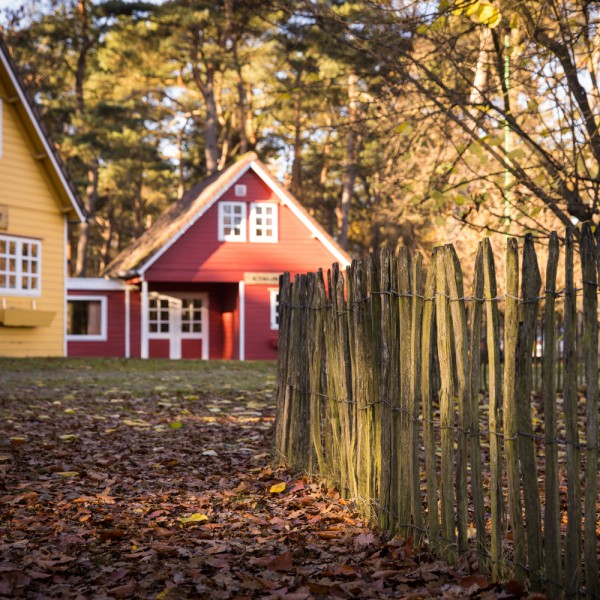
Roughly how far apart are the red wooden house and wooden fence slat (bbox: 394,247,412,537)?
23.0 metres

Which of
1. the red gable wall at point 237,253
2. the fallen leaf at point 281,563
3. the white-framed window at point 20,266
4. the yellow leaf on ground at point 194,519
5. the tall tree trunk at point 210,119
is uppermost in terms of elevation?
the tall tree trunk at point 210,119

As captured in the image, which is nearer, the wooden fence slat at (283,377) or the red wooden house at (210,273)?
the wooden fence slat at (283,377)

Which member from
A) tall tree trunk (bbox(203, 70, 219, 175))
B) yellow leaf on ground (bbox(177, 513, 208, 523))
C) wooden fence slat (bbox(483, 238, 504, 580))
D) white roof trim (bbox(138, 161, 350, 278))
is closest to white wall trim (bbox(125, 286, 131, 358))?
white roof trim (bbox(138, 161, 350, 278))

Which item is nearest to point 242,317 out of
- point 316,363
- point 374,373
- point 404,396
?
point 316,363

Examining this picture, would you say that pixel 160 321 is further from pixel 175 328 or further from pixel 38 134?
pixel 38 134

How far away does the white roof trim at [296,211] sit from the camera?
29.3 m

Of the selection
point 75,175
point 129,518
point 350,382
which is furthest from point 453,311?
point 75,175

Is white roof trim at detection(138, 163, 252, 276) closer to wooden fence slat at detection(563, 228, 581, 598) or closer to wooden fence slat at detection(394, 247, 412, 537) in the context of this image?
wooden fence slat at detection(394, 247, 412, 537)

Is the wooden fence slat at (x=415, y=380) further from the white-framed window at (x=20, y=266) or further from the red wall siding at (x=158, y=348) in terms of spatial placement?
the red wall siding at (x=158, y=348)

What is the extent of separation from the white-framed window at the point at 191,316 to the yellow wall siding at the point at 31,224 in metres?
7.92

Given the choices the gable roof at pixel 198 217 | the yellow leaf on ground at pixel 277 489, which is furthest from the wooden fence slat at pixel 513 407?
the gable roof at pixel 198 217

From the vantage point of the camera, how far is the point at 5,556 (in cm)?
516

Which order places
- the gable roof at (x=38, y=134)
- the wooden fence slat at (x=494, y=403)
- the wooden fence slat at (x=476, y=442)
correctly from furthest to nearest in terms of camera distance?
the gable roof at (x=38, y=134) → the wooden fence slat at (x=476, y=442) → the wooden fence slat at (x=494, y=403)

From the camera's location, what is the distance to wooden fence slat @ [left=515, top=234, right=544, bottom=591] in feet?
13.7
